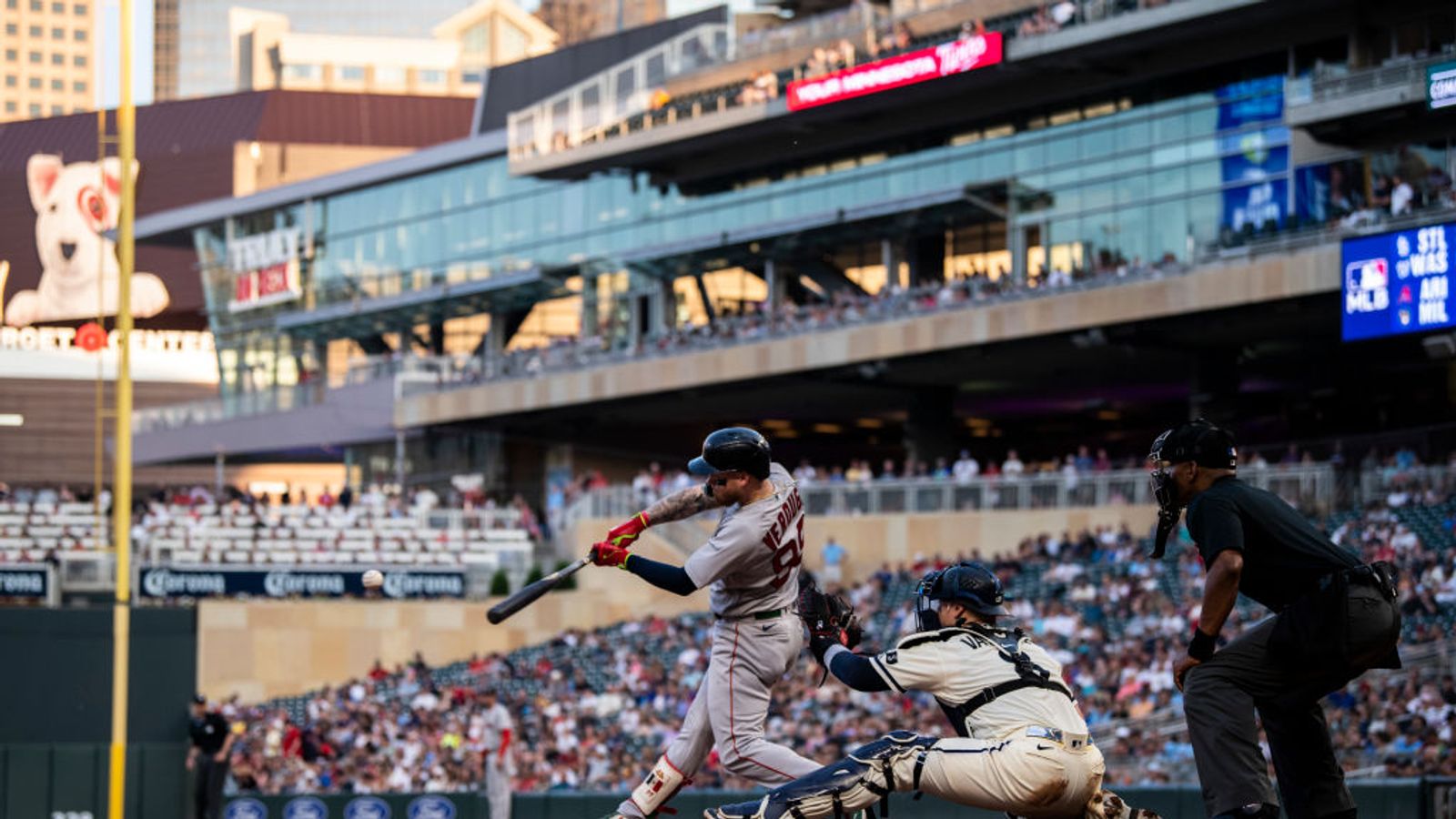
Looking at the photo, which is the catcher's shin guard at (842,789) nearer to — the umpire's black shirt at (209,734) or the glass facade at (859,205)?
the umpire's black shirt at (209,734)

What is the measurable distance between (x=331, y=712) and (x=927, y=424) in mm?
18914

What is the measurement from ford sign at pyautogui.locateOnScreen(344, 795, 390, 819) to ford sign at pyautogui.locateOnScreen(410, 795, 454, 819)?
298 millimetres

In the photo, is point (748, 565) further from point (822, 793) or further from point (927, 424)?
point (927, 424)

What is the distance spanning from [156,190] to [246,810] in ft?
214

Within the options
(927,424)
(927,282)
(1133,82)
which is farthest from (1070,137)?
(927,424)

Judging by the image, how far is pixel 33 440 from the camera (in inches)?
3034

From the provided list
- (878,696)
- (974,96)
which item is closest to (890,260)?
(974,96)

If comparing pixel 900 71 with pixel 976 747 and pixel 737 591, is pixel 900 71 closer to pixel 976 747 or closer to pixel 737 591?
pixel 737 591

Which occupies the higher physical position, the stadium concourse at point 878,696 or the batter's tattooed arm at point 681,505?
the batter's tattooed arm at point 681,505

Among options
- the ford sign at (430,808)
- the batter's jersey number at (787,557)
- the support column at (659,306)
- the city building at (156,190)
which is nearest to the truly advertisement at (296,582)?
the support column at (659,306)

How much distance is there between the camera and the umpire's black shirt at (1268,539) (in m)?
8.57

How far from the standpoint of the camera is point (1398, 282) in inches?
1195

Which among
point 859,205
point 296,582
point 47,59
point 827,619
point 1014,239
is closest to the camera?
point 827,619

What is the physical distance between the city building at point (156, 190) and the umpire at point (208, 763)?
58.6 m
